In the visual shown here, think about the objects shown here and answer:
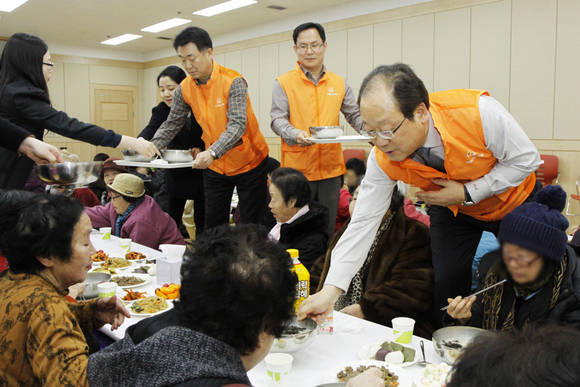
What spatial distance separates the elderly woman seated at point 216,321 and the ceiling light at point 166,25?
7.87 m

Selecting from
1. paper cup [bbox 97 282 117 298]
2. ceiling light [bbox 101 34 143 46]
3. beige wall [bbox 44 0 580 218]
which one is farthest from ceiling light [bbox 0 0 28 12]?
paper cup [bbox 97 282 117 298]

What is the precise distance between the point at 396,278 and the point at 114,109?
429 inches

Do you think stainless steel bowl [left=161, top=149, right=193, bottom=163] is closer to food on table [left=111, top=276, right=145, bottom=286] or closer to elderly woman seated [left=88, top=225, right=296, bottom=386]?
food on table [left=111, top=276, right=145, bottom=286]

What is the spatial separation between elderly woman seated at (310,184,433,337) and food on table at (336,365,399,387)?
0.84 m

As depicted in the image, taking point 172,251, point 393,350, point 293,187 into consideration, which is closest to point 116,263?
point 172,251

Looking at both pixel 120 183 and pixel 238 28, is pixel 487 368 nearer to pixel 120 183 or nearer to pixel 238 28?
pixel 120 183

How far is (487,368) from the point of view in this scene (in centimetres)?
54

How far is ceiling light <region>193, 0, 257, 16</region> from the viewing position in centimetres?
710

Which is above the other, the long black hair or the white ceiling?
the white ceiling

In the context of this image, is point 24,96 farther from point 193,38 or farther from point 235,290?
point 235,290

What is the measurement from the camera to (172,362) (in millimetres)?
793

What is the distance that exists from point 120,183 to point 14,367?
2.06 m

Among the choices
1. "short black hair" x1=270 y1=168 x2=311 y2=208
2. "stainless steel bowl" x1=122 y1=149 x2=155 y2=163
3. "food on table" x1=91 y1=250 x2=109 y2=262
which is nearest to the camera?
"food on table" x1=91 y1=250 x2=109 y2=262

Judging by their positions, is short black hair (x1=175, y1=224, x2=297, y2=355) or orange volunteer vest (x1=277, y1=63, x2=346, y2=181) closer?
short black hair (x1=175, y1=224, x2=297, y2=355)
